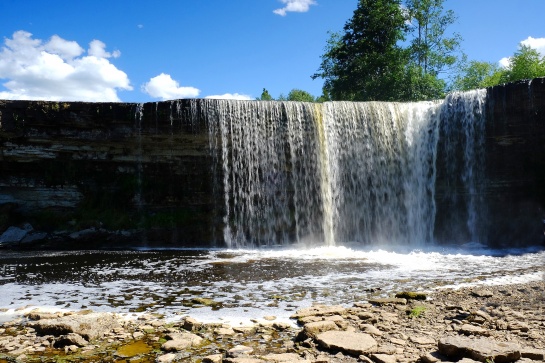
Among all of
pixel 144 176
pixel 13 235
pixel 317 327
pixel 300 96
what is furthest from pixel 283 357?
pixel 300 96

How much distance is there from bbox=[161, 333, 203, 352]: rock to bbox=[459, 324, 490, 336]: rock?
142 inches

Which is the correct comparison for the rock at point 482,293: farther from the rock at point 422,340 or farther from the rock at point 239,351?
the rock at point 239,351

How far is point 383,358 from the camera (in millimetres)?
4867

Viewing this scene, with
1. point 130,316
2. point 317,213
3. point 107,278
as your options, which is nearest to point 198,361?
point 130,316

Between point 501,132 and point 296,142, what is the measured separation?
8.71 m

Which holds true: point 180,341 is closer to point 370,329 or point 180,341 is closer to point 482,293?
point 370,329

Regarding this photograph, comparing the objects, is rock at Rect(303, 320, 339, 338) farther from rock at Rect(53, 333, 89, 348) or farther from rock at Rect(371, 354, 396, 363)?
rock at Rect(53, 333, 89, 348)

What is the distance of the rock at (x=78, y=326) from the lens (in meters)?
6.04

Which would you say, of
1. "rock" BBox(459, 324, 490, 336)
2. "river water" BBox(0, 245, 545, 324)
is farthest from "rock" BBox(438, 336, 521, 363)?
"river water" BBox(0, 245, 545, 324)

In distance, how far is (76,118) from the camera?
18.7 meters

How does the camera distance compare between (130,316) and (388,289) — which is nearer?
(130,316)

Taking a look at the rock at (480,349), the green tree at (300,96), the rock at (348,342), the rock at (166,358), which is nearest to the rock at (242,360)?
the rock at (166,358)

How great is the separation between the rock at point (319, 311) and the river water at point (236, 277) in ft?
0.82

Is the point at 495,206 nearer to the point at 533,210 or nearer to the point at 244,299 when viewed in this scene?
the point at 533,210
